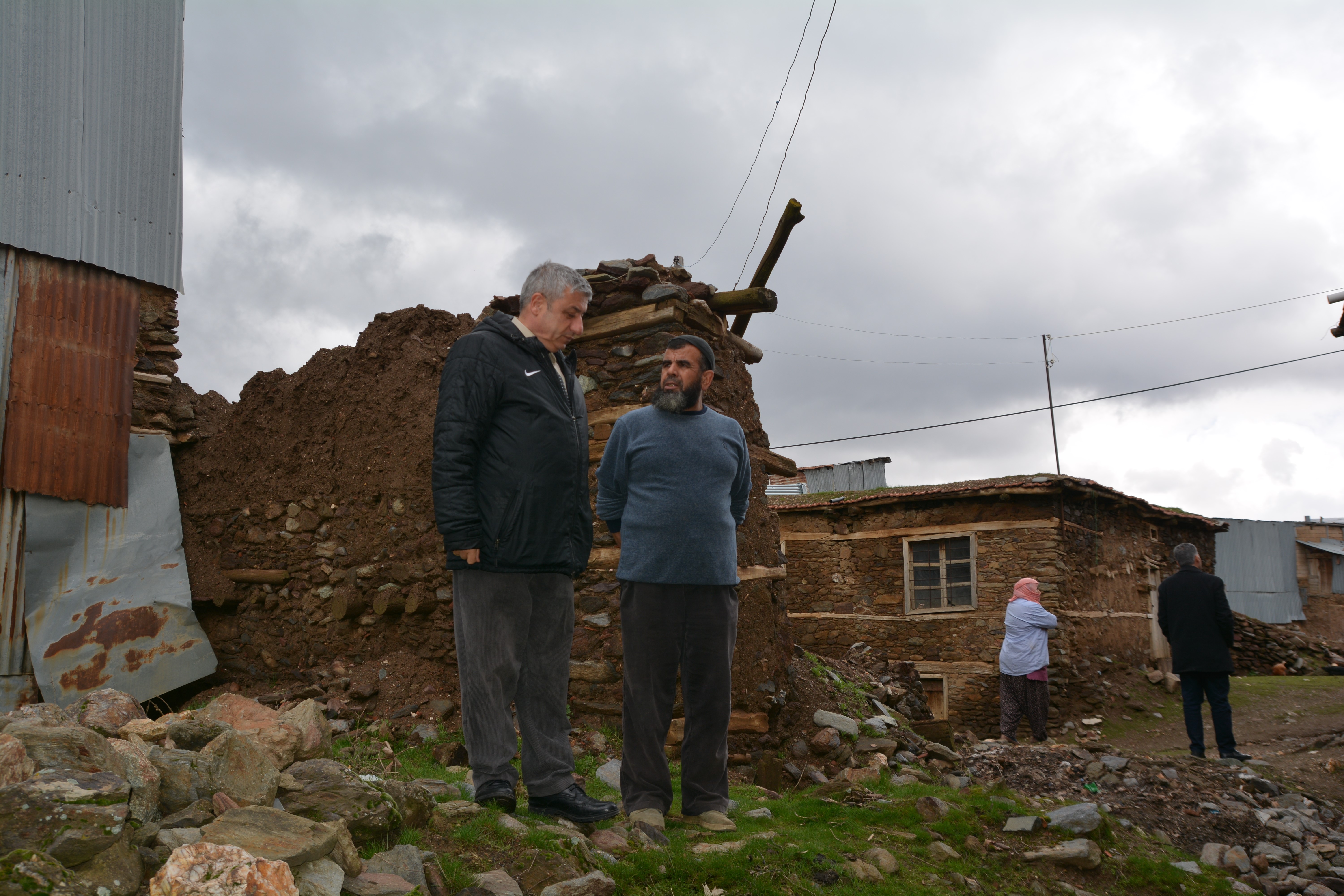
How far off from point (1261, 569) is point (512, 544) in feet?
83.8

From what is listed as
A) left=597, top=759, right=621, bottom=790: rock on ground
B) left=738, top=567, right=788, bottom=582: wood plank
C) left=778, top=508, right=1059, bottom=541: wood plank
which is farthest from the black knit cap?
left=778, top=508, right=1059, bottom=541: wood plank

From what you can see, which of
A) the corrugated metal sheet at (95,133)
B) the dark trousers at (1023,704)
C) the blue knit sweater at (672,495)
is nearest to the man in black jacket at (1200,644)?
the dark trousers at (1023,704)

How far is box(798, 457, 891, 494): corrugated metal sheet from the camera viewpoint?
23203mm

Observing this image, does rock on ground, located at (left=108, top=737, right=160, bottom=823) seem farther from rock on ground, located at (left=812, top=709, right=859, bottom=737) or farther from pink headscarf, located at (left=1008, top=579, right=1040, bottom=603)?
pink headscarf, located at (left=1008, top=579, right=1040, bottom=603)

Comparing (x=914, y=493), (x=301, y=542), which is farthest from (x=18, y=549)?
(x=914, y=493)

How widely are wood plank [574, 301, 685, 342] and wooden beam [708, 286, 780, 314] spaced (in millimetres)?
499

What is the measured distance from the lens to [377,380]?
614 centimetres

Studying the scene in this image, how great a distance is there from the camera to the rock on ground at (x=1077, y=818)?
159 inches

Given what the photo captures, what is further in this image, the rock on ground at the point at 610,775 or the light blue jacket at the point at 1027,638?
the light blue jacket at the point at 1027,638

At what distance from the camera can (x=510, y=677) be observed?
3053mm

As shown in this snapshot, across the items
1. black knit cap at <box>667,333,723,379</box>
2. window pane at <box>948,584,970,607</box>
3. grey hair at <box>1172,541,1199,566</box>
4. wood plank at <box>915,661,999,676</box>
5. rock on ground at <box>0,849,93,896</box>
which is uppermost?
black knit cap at <box>667,333,723,379</box>

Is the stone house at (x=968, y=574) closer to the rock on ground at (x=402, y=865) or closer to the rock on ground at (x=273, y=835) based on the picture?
the rock on ground at (x=402, y=865)

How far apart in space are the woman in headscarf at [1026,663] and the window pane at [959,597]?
546cm

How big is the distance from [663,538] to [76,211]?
20.1 feet
